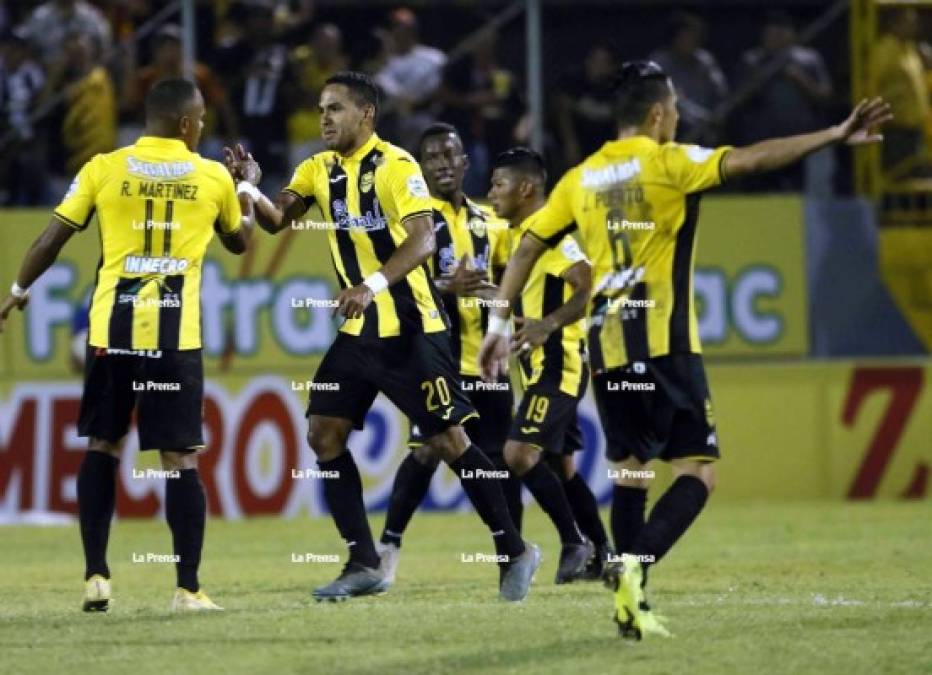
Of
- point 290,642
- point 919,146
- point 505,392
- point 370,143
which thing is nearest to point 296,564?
point 505,392

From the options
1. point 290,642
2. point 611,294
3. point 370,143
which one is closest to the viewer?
point 290,642

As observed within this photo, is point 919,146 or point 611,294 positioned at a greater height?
point 919,146

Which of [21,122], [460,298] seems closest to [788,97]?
[21,122]

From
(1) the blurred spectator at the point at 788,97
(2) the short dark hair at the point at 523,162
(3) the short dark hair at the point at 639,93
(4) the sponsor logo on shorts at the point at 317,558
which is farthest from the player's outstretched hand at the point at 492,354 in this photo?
(1) the blurred spectator at the point at 788,97

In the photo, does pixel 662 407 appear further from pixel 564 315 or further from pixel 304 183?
pixel 304 183

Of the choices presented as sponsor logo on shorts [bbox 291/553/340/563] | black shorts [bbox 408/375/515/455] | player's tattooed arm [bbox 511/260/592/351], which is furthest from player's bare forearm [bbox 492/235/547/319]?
sponsor logo on shorts [bbox 291/553/340/563]

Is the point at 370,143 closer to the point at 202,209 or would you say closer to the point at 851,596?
the point at 202,209

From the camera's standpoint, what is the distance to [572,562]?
1112cm

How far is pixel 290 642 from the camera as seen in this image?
8133 mm

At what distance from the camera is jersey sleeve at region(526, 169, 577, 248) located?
29.3 feet

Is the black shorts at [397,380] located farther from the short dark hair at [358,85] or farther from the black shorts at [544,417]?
the black shorts at [544,417]

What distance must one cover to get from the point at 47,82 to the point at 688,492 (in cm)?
1066

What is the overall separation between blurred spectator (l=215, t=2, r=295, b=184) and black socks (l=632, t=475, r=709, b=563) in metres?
9.75

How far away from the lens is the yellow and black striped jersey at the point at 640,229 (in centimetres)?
878
